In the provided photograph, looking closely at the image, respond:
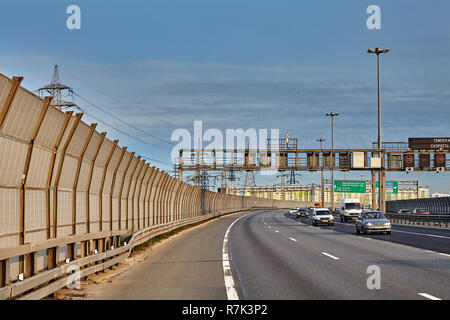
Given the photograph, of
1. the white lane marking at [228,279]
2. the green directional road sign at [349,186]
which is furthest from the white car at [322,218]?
the green directional road sign at [349,186]

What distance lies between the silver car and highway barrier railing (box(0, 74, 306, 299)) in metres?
16.1

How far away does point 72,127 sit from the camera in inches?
599

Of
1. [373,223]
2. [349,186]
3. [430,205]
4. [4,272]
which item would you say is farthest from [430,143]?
[4,272]

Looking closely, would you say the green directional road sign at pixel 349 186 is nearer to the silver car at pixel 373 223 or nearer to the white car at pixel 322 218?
the white car at pixel 322 218

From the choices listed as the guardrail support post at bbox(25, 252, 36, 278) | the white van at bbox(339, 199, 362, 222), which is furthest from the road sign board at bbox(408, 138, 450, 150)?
the guardrail support post at bbox(25, 252, 36, 278)

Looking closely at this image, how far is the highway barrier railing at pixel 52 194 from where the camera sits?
10.8m

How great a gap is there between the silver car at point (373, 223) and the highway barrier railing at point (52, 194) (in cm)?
1614

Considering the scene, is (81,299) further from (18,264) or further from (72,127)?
(72,127)

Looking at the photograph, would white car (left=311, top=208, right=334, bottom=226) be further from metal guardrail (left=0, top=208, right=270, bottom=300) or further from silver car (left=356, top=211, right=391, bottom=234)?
metal guardrail (left=0, top=208, right=270, bottom=300)

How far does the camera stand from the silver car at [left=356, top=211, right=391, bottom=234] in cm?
3369

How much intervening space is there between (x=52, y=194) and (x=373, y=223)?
78.2 ft

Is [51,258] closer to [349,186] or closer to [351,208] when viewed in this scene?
[351,208]

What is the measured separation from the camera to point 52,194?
14180 millimetres
